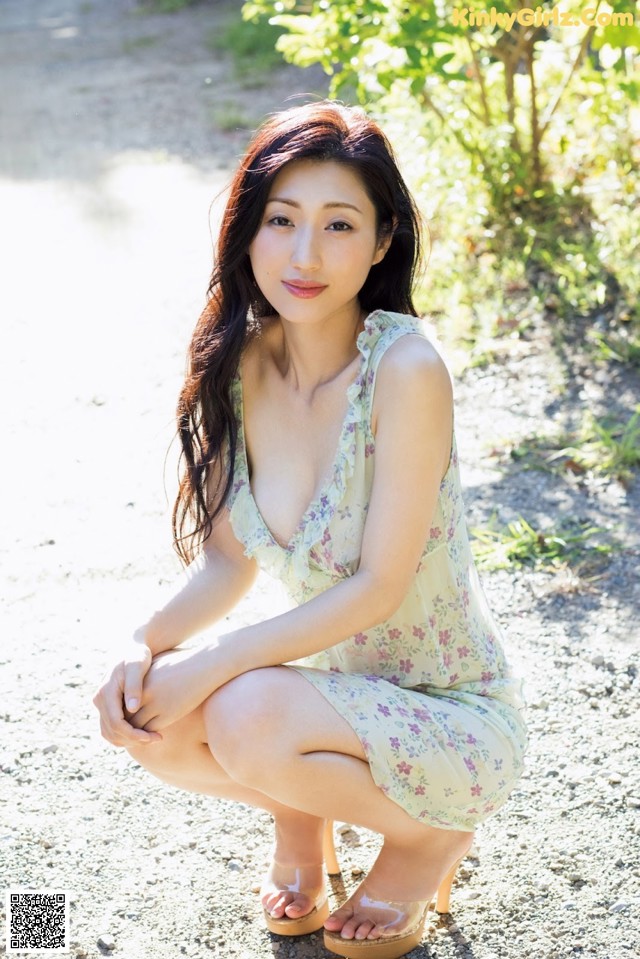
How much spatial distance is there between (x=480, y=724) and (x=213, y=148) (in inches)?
234

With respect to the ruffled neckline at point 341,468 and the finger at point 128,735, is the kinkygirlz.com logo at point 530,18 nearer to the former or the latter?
the ruffled neckline at point 341,468

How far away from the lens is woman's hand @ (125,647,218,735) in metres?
2.06

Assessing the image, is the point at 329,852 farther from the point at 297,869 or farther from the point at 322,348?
the point at 322,348

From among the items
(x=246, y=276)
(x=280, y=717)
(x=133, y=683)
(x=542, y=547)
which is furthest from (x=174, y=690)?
(x=542, y=547)

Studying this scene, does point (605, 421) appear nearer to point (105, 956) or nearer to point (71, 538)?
point (71, 538)

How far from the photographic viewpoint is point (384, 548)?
6.77 ft

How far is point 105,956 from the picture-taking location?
7.09 ft

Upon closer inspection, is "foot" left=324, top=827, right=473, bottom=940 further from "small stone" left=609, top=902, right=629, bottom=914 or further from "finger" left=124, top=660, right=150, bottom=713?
"finger" left=124, top=660, right=150, bottom=713

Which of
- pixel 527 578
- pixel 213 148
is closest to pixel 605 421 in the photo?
pixel 527 578

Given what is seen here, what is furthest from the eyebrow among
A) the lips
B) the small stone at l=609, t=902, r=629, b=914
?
the small stone at l=609, t=902, r=629, b=914

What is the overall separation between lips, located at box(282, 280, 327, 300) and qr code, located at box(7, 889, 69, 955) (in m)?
1.15

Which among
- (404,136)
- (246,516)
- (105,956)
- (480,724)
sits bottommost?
(105,956)

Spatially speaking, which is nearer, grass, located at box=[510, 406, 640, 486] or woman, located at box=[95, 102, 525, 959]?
woman, located at box=[95, 102, 525, 959]

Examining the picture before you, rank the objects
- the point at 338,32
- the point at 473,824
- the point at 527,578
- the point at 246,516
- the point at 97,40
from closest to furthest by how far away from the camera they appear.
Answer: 1. the point at 473,824
2. the point at 246,516
3. the point at 527,578
4. the point at 338,32
5. the point at 97,40
